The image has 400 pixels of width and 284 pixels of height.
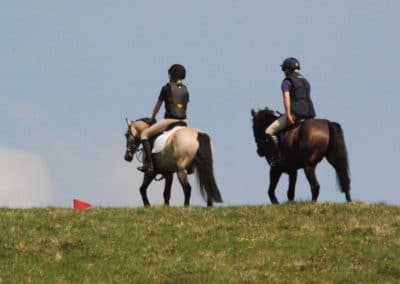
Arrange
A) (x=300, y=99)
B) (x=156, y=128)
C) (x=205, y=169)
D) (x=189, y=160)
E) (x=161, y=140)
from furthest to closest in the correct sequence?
(x=156, y=128) < (x=161, y=140) < (x=189, y=160) < (x=205, y=169) < (x=300, y=99)

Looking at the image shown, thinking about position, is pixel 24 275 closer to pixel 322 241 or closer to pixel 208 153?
pixel 322 241

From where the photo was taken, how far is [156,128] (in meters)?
26.8

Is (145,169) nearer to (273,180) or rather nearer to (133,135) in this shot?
(133,135)

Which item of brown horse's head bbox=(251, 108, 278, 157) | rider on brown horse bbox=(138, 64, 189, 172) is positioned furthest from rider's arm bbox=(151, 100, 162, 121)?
brown horse's head bbox=(251, 108, 278, 157)

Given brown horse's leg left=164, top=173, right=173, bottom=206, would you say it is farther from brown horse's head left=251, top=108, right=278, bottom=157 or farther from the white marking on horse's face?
brown horse's head left=251, top=108, right=278, bottom=157

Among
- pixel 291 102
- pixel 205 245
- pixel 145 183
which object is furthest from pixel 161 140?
pixel 205 245

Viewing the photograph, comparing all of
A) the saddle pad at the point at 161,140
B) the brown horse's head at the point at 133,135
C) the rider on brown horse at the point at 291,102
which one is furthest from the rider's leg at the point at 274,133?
the brown horse's head at the point at 133,135

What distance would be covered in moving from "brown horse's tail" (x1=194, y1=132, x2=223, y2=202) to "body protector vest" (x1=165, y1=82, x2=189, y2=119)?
1.40 metres

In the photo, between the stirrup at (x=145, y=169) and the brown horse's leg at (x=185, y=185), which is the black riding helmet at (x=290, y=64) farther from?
the stirrup at (x=145, y=169)

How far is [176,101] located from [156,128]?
910mm

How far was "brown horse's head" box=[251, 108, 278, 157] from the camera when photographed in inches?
1006

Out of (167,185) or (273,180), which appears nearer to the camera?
(273,180)

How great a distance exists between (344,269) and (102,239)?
16.0 ft

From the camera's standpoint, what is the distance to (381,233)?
64.6 ft
